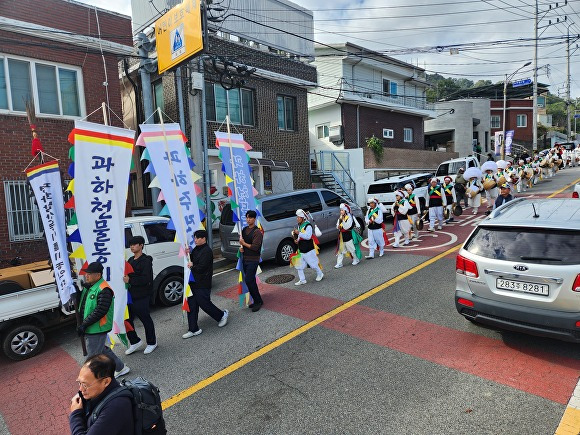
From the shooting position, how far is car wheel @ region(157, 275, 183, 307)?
23.4 feet

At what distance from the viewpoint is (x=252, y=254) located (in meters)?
6.59

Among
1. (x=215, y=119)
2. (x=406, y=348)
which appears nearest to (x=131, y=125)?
(x=215, y=119)

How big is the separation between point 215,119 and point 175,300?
9087mm

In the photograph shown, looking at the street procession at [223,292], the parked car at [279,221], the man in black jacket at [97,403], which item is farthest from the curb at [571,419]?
the parked car at [279,221]

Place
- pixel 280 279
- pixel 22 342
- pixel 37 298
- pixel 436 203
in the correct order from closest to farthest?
pixel 22 342 → pixel 37 298 → pixel 280 279 → pixel 436 203

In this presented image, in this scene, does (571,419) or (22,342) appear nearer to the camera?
(571,419)

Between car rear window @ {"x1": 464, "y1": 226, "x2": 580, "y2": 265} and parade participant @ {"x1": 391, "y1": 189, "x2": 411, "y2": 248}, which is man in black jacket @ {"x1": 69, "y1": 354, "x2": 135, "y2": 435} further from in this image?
parade participant @ {"x1": 391, "y1": 189, "x2": 411, "y2": 248}

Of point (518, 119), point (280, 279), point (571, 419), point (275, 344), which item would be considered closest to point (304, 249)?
point (280, 279)

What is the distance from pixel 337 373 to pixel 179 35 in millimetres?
9054

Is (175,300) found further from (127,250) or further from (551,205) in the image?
(551,205)

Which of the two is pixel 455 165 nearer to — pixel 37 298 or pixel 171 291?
pixel 171 291

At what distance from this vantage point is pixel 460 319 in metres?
5.40

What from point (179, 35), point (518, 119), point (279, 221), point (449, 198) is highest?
point (518, 119)

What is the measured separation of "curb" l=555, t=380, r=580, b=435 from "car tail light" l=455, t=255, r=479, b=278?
4.81 feet
